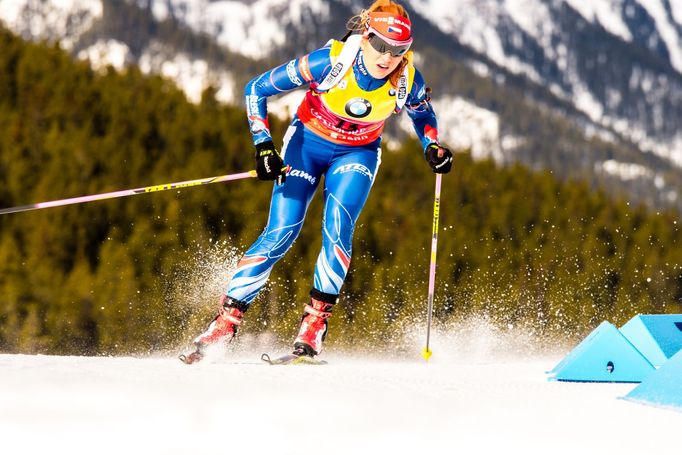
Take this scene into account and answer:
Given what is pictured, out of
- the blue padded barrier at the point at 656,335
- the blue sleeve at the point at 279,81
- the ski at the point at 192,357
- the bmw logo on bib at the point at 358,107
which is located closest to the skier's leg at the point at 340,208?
the bmw logo on bib at the point at 358,107

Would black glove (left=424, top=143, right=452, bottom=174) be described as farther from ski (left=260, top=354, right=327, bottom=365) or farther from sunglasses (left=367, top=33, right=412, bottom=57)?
ski (left=260, top=354, right=327, bottom=365)

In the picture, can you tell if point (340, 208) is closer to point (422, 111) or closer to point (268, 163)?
point (268, 163)

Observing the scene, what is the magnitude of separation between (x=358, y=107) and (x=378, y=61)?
15.0 inches

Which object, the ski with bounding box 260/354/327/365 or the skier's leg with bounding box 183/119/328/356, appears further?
the skier's leg with bounding box 183/119/328/356

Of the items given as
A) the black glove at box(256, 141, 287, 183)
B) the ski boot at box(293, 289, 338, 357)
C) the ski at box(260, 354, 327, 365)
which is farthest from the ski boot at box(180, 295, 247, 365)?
the black glove at box(256, 141, 287, 183)

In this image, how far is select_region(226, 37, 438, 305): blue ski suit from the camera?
672cm

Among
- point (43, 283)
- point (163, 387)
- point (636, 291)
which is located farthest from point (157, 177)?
point (163, 387)

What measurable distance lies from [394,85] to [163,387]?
9.70 ft

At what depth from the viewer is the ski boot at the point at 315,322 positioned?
6984mm

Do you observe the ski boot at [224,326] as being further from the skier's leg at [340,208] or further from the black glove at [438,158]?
the black glove at [438,158]

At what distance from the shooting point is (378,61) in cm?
650

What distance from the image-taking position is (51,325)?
39906 mm

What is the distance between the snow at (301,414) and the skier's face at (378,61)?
213 cm

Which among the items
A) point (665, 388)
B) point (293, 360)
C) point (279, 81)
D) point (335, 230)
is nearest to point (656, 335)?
point (665, 388)
